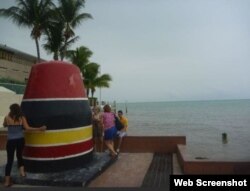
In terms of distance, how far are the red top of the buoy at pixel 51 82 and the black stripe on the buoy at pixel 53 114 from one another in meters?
0.17

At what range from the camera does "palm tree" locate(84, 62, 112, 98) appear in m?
36.7

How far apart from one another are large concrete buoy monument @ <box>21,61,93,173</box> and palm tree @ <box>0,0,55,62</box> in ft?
67.7

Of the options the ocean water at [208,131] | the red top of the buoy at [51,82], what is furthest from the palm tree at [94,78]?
the red top of the buoy at [51,82]

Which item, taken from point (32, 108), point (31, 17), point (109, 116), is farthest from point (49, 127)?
point (31, 17)

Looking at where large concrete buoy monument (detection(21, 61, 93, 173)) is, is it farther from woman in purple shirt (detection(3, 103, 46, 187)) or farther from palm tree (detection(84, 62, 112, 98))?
palm tree (detection(84, 62, 112, 98))

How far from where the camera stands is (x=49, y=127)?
25.5ft

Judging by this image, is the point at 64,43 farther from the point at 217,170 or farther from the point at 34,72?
the point at 217,170

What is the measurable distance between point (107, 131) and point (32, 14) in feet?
67.3

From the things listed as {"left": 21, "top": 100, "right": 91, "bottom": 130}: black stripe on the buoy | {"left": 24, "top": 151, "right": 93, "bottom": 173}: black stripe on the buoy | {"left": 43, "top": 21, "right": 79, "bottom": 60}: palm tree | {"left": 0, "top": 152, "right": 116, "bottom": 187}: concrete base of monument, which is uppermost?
{"left": 43, "top": 21, "right": 79, "bottom": 60}: palm tree

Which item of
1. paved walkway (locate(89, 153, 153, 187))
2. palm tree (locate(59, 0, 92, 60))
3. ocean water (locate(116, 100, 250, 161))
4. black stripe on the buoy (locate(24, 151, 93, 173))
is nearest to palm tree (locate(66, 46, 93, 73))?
palm tree (locate(59, 0, 92, 60))

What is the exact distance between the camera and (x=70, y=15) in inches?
1184

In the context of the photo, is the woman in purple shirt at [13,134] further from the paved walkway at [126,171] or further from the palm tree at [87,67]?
the palm tree at [87,67]

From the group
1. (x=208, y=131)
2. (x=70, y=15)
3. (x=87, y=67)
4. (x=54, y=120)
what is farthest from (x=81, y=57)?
(x=54, y=120)

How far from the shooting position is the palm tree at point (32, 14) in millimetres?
27219
